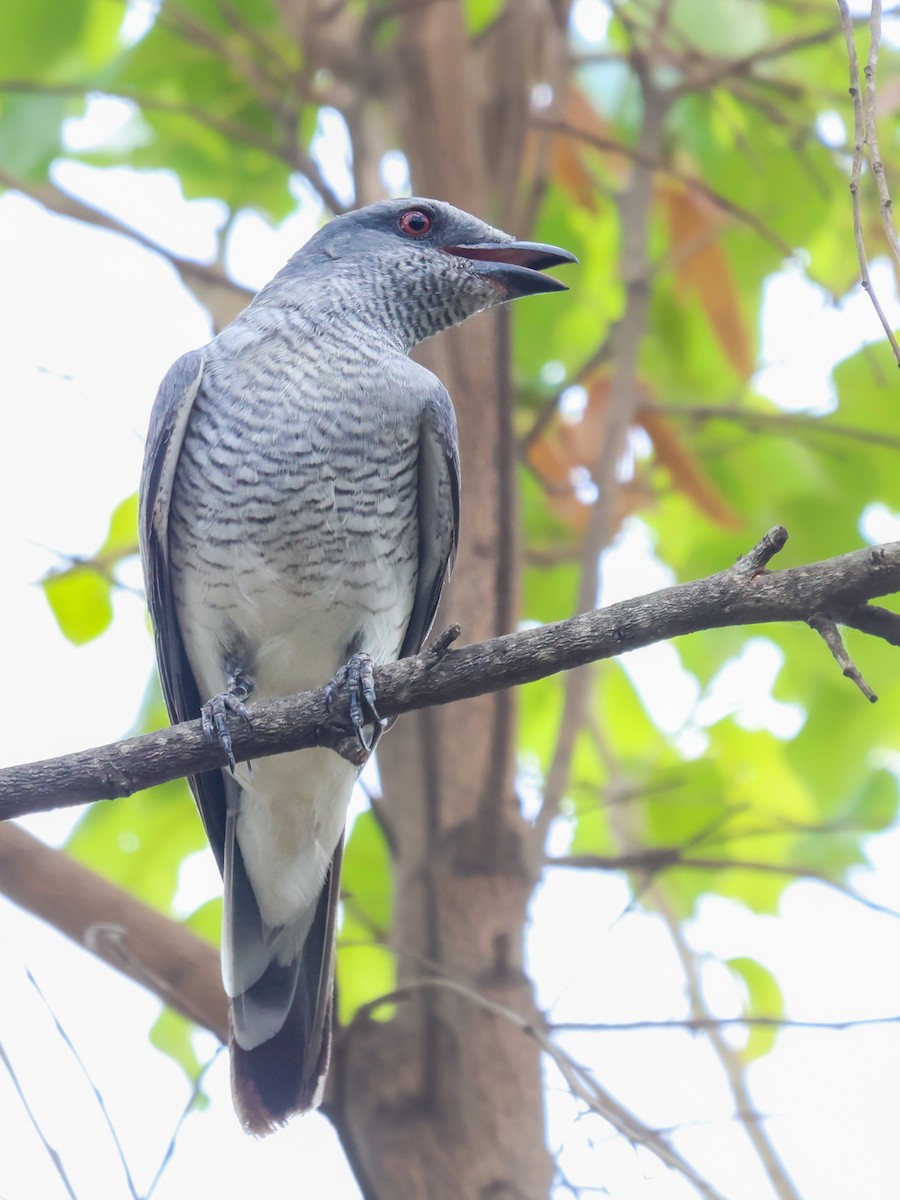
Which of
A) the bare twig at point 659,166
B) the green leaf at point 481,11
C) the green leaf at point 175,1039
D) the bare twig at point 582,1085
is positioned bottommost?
the bare twig at point 582,1085

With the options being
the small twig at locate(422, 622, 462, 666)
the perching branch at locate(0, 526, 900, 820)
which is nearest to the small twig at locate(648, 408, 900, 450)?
the perching branch at locate(0, 526, 900, 820)

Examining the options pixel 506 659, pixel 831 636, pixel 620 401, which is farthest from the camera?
pixel 620 401

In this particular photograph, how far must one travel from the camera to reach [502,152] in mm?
4438

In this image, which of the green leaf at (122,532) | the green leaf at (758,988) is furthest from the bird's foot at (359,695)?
the green leaf at (758,988)

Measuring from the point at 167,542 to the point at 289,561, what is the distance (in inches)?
14.4

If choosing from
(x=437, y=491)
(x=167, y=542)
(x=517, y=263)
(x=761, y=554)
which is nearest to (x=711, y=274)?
(x=517, y=263)

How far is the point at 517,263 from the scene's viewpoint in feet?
12.8

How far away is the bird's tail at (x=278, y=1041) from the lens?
328 cm

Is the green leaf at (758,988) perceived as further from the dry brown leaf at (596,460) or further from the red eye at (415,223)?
the red eye at (415,223)

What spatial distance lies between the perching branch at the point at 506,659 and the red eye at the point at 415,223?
1995mm

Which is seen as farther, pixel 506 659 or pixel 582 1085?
pixel 582 1085

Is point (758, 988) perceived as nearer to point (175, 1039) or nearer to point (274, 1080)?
point (274, 1080)

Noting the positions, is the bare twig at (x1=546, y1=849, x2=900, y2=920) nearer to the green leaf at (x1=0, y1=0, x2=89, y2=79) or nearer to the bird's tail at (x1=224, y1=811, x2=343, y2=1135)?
the bird's tail at (x1=224, y1=811, x2=343, y2=1135)

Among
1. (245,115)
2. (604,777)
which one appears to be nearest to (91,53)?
(245,115)
